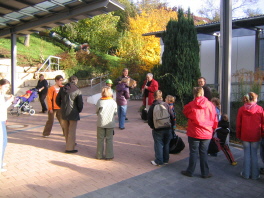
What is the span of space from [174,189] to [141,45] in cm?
1806

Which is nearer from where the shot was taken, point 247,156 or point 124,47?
point 247,156

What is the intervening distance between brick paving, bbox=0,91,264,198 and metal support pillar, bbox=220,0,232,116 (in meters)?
1.29

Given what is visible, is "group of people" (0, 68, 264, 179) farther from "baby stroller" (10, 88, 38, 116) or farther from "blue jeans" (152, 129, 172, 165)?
"baby stroller" (10, 88, 38, 116)

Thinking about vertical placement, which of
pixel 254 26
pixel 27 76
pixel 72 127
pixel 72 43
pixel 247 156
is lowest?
pixel 247 156

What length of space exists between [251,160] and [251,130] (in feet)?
1.88

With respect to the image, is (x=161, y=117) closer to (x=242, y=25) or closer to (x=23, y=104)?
(x=23, y=104)

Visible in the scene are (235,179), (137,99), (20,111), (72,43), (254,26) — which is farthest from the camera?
(72,43)

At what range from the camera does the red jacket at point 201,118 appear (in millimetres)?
4598

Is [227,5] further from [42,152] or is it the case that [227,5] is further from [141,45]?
[141,45]

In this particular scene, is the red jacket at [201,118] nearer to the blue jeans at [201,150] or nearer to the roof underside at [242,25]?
the blue jeans at [201,150]

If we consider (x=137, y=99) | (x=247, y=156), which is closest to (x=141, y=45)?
(x=137, y=99)

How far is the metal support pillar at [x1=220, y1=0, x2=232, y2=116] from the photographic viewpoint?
20.8 feet

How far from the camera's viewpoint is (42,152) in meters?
6.07

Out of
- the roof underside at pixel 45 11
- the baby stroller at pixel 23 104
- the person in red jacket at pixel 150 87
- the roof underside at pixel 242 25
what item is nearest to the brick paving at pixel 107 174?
the person in red jacket at pixel 150 87
